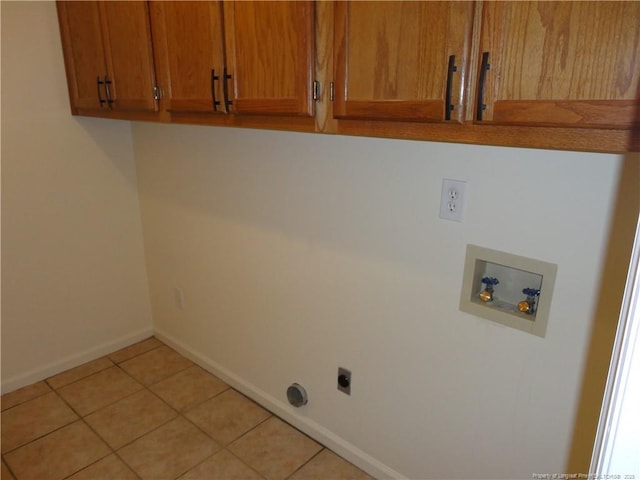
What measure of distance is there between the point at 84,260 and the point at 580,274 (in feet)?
8.02

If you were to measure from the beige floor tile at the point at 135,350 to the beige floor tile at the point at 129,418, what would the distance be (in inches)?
16.9

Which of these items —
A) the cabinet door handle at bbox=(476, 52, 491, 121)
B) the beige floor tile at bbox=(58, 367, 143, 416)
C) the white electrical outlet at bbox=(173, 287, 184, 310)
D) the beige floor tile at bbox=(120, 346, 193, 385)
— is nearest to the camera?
the cabinet door handle at bbox=(476, 52, 491, 121)

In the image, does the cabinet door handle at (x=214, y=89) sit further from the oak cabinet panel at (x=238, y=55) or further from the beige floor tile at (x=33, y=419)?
the beige floor tile at (x=33, y=419)

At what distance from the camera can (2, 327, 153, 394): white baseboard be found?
2.33 meters

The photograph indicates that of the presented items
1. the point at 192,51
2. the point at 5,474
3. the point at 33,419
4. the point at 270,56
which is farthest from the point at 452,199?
the point at 33,419

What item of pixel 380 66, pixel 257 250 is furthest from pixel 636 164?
pixel 257 250

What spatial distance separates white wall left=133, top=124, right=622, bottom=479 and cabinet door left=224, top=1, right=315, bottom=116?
38 centimetres

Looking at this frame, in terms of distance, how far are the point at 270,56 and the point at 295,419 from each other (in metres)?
1.62

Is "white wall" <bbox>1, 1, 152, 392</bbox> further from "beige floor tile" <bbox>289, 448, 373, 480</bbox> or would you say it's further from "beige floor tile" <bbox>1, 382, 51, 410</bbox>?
"beige floor tile" <bbox>289, 448, 373, 480</bbox>

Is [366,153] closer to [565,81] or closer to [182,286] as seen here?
[565,81]

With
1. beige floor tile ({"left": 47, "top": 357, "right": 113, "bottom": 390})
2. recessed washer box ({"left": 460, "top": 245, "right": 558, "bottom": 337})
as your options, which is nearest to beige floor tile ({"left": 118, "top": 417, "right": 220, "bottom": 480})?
beige floor tile ({"left": 47, "top": 357, "right": 113, "bottom": 390})

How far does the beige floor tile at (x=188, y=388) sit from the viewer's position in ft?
7.41

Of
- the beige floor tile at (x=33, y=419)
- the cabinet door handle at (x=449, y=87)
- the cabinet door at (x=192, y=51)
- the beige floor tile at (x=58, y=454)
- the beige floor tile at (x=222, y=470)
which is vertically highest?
the cabinet door at (x=192, y=51)

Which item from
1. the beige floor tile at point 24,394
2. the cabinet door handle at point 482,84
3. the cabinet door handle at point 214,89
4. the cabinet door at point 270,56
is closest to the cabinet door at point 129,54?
the cabinet door handle at point 214,89
